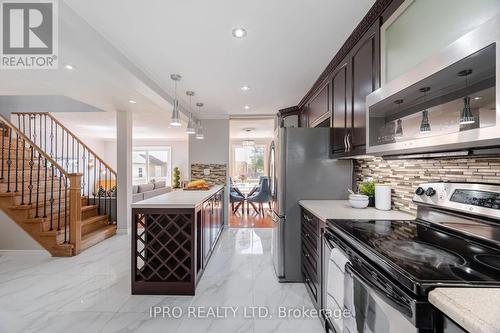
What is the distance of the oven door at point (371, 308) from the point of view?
0.88 m

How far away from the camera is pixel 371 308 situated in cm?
109

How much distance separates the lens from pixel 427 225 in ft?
4.68

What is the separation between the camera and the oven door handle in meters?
0.84

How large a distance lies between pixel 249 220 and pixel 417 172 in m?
4.22

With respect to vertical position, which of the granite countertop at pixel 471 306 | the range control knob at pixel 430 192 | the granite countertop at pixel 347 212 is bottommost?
the granite countertop at pixel 471 306

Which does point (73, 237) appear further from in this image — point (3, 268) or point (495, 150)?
point (495, 150)

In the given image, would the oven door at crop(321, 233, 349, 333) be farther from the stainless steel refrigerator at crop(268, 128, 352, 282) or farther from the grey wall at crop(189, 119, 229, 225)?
the grey wall at crop(189, 119, 229, 225)

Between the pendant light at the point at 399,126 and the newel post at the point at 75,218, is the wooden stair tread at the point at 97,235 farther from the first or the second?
the pendant light at the point at 399,126

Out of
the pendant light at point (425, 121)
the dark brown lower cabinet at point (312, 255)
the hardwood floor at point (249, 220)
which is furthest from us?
the hardwood floor at point (249, 220)

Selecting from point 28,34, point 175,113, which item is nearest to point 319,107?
point 175,113

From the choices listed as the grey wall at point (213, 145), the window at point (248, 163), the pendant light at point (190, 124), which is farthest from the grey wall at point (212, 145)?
the window at point (248, 163)

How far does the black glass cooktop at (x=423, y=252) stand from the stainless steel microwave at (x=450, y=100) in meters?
0.48

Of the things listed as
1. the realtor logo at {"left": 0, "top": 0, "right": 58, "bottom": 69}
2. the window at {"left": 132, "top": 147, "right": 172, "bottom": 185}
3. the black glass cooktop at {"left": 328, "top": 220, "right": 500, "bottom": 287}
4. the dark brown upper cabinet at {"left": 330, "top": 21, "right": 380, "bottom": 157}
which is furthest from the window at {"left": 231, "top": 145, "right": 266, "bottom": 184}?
the black glass cooktop at {"left": 328, "top": 220, "right": 500, "bottom": 287}

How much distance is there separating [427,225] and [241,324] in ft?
5.12
